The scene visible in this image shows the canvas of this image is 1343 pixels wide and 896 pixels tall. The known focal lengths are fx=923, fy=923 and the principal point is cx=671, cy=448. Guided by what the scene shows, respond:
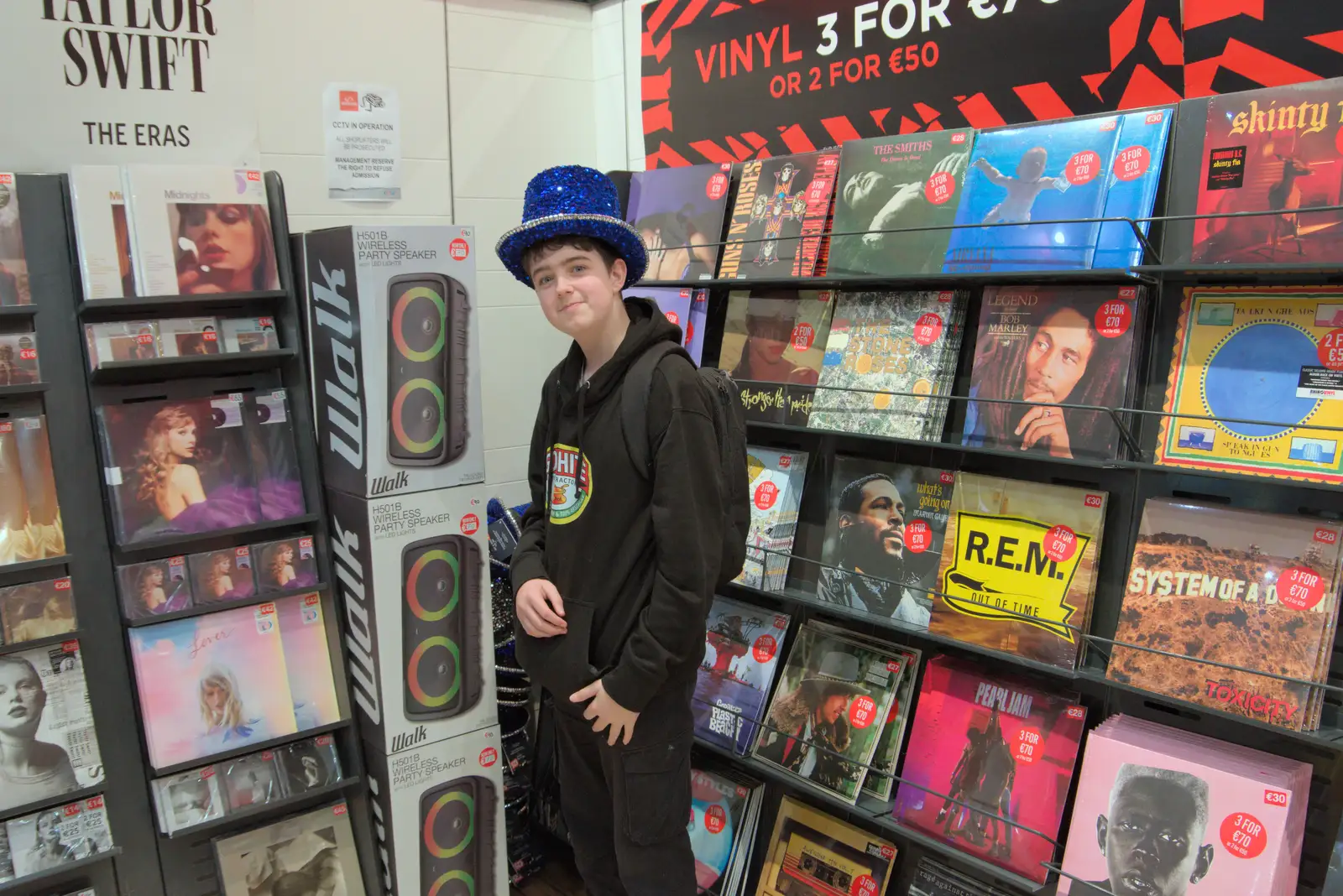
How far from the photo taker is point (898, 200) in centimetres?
213

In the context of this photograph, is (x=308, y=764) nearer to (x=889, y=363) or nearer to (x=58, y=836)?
(x=58, y=836)

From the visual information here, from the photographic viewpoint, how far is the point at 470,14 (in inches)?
118

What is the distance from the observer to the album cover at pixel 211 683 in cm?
209

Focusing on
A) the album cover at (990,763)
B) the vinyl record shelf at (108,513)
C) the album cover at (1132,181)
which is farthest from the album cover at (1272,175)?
the vinyl record shelf at (108,513)

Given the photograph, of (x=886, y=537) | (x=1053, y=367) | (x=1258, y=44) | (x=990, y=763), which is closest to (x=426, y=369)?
(x=886, y=537)

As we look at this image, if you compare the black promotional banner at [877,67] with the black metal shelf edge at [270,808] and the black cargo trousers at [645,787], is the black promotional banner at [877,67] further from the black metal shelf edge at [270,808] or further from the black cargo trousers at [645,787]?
the black metal shelf edge at [270,808]

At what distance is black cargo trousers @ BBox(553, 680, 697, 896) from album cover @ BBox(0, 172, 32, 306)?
4.64 feet

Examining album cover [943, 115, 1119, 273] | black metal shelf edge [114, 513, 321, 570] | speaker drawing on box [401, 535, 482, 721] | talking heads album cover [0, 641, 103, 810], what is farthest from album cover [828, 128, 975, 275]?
talking heads album cover [0, 641, 103, 810]

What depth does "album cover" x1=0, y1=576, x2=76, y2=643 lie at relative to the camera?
192 centimetres

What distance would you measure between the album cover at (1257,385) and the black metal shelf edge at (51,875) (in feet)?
7.74

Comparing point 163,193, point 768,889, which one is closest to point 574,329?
point 163,193

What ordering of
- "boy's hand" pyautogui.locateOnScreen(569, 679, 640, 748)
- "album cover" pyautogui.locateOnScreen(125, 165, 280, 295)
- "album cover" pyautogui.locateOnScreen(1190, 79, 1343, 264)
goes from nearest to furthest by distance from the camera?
"album cover" pyautogui.locateOnScreen(1190, 79, 1343, 264) < "boy's hand" pyautogui.locateOnScreen(569, 679, 640, 748) < "album cover" pyautogui.locateOnScreen(125, 165, 280, 295)

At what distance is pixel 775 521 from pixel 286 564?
123 centimetres

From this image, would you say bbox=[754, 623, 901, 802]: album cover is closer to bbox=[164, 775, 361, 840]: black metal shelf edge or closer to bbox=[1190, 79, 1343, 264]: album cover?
bbox=[164, 775, 361, 840]: black metal shelf edge
